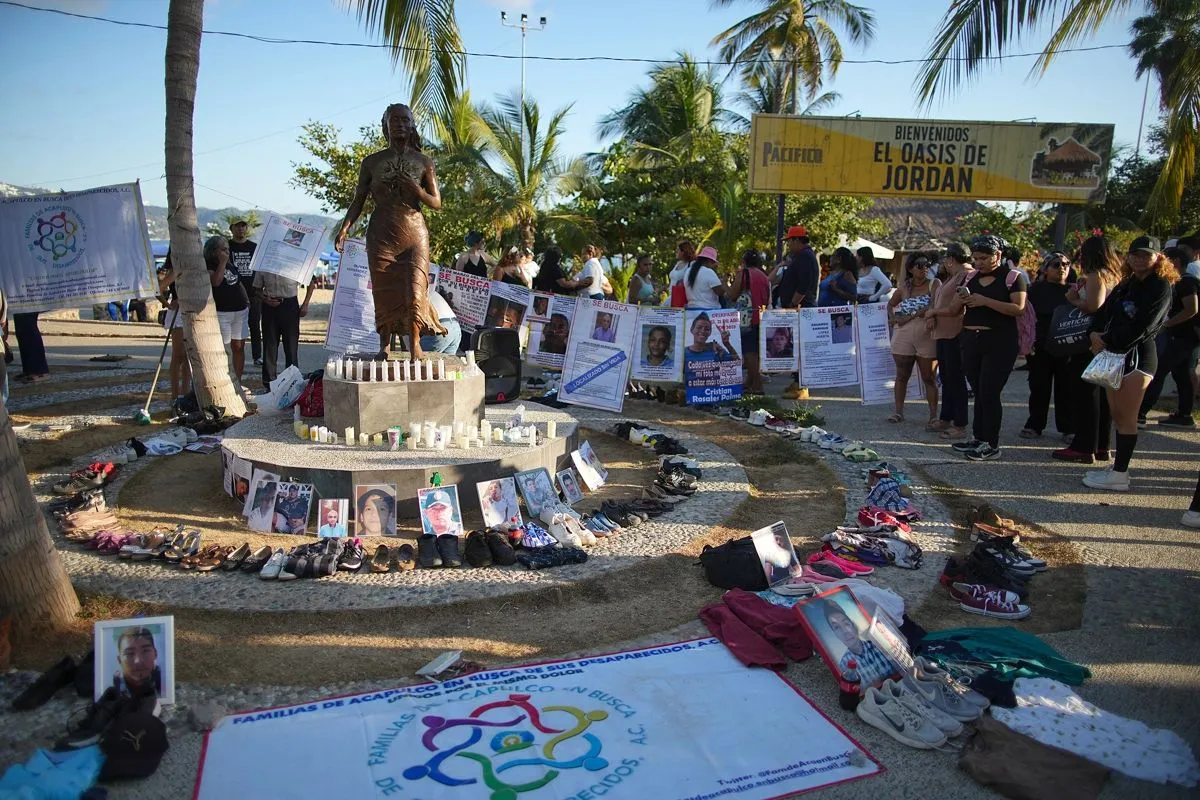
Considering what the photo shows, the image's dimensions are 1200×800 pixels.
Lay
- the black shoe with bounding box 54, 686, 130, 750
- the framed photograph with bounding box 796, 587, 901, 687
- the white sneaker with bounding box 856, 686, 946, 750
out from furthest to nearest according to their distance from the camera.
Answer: the framed photograph with bounding box 796, 587, 901, 687 < the white sneaker with bounding box 856, 686, 946, 750 < the black shoe with bounding box 54, 686, 130, 750

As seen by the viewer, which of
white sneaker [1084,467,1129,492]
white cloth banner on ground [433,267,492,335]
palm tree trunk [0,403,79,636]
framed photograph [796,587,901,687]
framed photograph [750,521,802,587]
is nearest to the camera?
framed photograph [796,587,901,687]

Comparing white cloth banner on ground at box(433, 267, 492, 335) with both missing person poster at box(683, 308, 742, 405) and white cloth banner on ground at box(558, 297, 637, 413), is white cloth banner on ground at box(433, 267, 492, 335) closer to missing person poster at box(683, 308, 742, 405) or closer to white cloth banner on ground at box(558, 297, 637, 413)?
white cloth banner on ground at box(558, 297, 637, 413)

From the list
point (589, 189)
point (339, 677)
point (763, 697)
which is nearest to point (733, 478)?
point (763, 697)

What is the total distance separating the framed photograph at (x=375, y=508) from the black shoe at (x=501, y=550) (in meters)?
0.79

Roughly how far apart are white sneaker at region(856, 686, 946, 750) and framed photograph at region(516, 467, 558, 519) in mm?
3008

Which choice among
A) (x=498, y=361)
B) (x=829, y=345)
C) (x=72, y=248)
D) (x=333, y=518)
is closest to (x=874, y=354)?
(x=829, y=345)

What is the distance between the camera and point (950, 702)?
11.4 feet

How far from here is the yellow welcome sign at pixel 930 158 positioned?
13.9 metres

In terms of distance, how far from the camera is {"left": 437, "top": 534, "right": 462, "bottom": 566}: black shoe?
16.5ft

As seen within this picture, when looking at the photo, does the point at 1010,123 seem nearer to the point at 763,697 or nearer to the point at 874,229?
the point at 874,229

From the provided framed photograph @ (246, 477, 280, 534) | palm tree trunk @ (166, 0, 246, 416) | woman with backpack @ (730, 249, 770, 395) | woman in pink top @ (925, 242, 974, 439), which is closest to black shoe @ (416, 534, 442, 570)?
framed photograph @ (246, 477, 280, 534)

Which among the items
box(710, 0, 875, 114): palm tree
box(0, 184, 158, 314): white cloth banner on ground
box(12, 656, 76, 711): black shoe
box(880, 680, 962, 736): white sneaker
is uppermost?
box(710, 0, 875, 114): palm tree

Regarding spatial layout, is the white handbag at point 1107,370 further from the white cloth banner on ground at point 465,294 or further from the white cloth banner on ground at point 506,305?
the white cloth banner on ground at point 465,294

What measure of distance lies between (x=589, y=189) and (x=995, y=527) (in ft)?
A: 61.3
